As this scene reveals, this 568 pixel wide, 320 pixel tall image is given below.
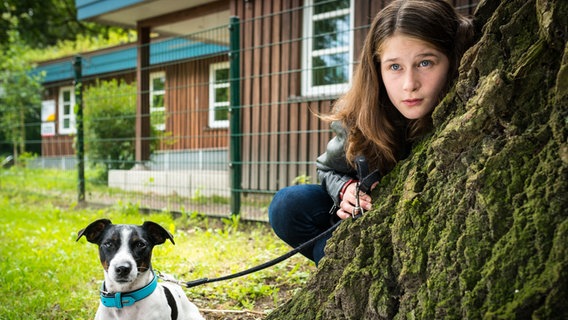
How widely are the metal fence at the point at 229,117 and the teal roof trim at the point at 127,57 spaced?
0.05 meters

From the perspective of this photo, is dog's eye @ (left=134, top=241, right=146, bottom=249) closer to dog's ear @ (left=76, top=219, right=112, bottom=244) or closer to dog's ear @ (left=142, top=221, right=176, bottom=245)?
dog's ear @ (left=142, top=221, right=176, bottom=245)

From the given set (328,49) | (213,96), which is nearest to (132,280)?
(213,96)

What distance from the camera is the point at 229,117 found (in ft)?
22.2

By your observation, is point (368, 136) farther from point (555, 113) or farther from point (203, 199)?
point (203, 199)

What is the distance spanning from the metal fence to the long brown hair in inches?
142

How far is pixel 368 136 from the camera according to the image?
2428mm

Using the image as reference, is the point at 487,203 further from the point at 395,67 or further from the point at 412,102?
the point at 395,67

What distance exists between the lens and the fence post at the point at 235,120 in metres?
6.62

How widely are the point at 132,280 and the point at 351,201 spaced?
47.2 inches

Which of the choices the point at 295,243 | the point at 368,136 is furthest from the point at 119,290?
the point at 368,136

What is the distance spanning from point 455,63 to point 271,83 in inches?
239

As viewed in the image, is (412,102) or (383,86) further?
(383,86)

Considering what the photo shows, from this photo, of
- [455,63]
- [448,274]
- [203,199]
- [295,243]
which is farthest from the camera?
[203,199]

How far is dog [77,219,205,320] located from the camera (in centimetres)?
271
